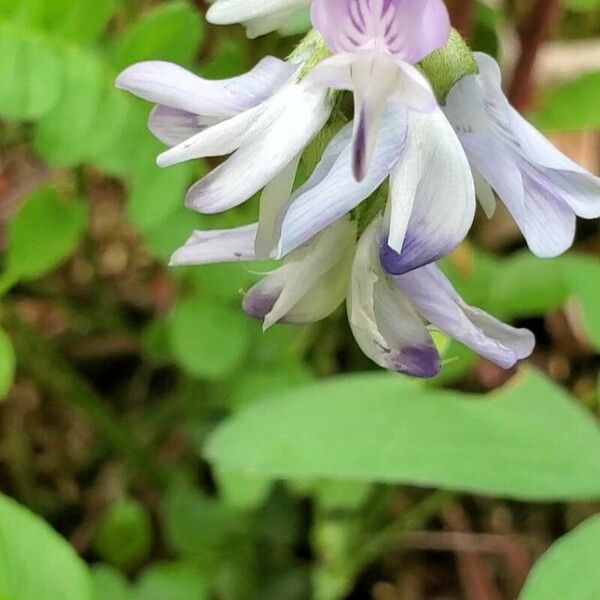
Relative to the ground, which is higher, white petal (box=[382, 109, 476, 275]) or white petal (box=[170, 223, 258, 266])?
white petal (box=[382, 109, 476, 275])

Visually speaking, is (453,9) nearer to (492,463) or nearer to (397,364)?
(492,463)

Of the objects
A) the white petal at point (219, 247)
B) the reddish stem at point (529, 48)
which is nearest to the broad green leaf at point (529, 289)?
the reddish stem at point (529, 48)

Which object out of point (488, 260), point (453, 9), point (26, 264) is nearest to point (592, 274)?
point (488, 260)

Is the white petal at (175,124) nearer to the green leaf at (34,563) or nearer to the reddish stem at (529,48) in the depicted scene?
the green leaf at (34,563)

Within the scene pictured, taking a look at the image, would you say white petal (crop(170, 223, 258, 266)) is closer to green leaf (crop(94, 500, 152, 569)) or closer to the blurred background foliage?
the blurred background foliage

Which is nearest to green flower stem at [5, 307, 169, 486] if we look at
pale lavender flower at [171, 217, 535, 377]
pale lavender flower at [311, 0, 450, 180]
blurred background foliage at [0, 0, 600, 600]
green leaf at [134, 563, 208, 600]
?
blurred background foliage at [0, 0, 600, 600]

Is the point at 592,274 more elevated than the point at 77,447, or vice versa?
the point at 592,274

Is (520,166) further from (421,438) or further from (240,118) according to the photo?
(421,438)

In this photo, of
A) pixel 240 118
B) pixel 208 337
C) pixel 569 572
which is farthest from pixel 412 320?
pixel 208 337
